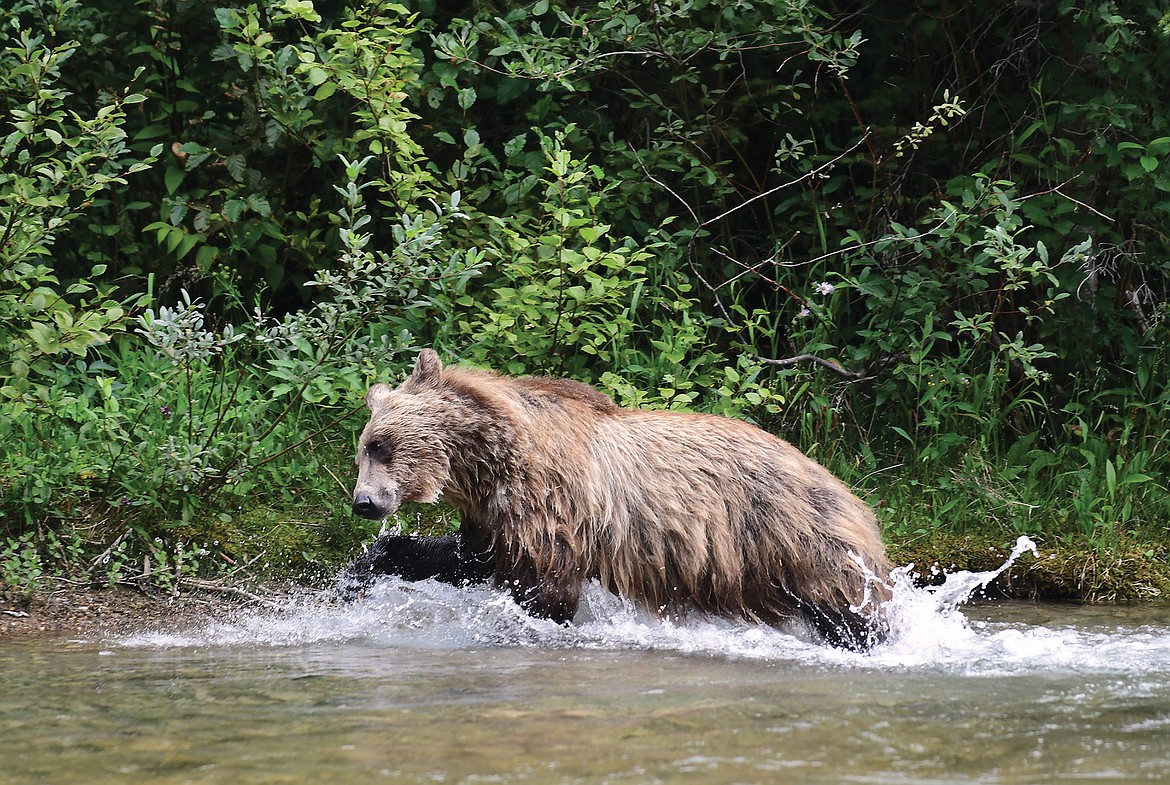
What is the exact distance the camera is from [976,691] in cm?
453

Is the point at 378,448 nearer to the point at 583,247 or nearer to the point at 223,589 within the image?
the point at 223,589

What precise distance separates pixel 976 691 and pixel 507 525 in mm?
2140

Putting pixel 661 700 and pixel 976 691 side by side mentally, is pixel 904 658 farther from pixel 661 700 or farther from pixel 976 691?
pixel 661 700

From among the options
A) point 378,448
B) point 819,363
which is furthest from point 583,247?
point 378,448

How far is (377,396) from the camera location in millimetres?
6336

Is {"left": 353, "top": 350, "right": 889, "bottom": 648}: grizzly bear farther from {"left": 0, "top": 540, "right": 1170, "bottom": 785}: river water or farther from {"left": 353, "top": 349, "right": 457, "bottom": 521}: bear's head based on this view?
{"left": 0, "top": 540, "right": 1170, "bottom": 785}: river water

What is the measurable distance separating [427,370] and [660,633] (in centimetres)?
159

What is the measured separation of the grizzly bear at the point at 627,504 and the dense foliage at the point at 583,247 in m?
0.90

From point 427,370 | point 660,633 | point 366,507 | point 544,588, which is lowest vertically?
point 660,633

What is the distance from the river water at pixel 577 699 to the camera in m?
3.53

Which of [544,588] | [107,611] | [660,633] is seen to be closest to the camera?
[544,588]

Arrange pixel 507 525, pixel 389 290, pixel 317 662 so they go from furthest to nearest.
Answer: pixel 389 290 → pixel 507 525 → pixel 317 662

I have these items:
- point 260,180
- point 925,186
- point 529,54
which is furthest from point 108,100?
point 925,186

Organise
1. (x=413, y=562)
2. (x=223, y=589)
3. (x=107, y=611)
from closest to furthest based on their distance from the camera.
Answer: (x=107, y=611)
(x=413, y=562)
(x=223, y=589)
